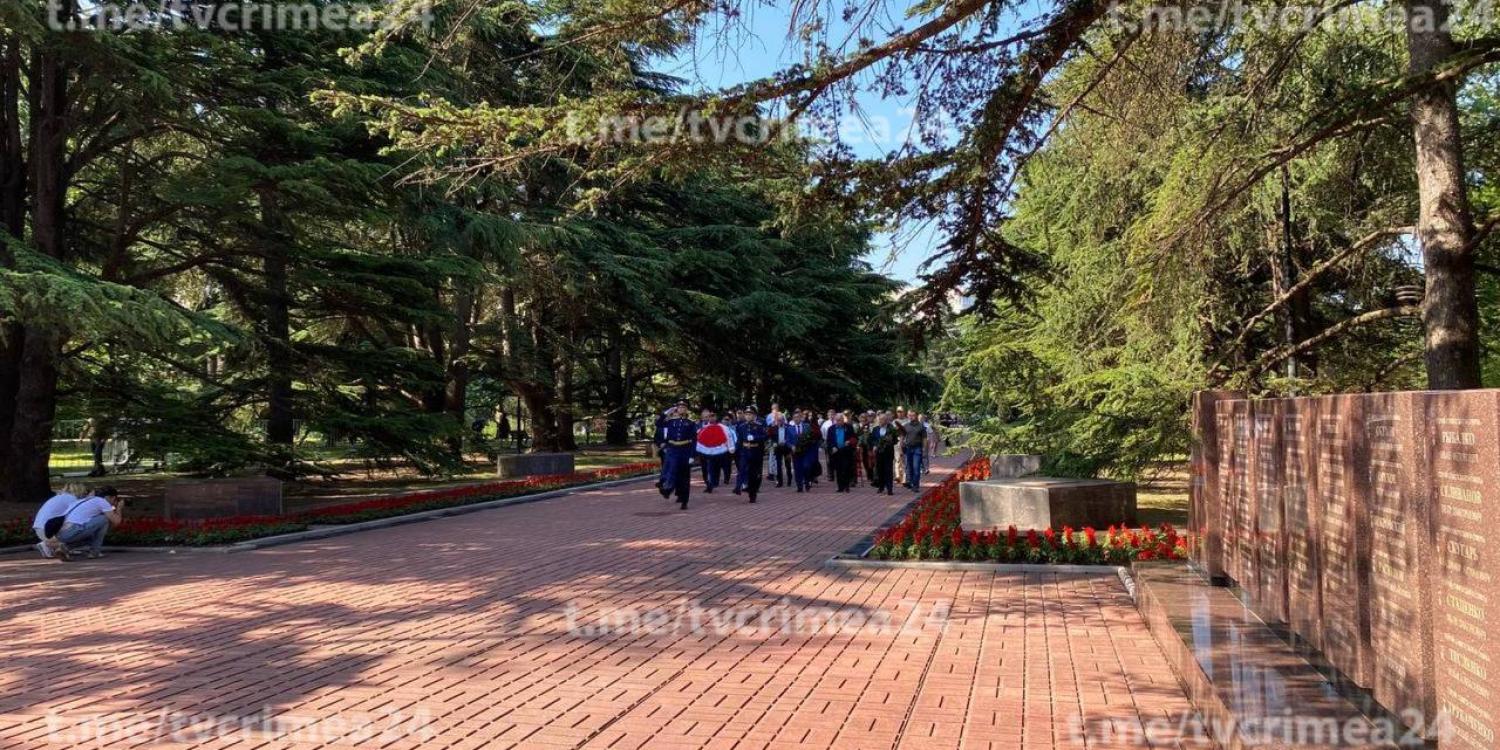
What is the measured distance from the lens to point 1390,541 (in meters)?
3.72

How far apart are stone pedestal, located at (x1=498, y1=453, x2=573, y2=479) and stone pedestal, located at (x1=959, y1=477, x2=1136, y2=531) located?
504 inches

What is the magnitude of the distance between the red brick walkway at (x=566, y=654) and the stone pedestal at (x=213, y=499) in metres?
3.52

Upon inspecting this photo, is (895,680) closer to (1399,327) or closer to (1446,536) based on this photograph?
(1446,536)

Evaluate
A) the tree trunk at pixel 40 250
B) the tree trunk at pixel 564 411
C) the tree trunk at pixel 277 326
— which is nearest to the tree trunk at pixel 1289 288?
the tree trunk at pixel 277 326

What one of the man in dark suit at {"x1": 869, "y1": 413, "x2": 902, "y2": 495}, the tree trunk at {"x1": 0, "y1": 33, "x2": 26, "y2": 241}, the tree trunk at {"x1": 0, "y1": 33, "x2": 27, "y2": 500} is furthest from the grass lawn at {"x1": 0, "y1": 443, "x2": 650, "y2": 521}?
the man in dark suit at {"x1": 869, "y1": 413, "x2": 902, "y2": 495}

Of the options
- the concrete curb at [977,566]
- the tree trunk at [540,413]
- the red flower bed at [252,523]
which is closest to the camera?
the concrete curb at [977,566]

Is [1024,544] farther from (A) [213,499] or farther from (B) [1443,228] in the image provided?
(A) [213,499]

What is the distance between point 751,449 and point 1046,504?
6742 millimetres

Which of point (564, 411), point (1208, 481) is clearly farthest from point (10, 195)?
point (1208, 481)

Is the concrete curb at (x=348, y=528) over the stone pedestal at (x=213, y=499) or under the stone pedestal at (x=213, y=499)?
under

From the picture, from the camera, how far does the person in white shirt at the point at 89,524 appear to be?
1130 cm

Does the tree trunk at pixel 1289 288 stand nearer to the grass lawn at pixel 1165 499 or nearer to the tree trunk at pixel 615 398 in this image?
the grass lawn at pixel 1165 499

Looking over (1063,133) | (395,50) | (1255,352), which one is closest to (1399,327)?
(1255,352)

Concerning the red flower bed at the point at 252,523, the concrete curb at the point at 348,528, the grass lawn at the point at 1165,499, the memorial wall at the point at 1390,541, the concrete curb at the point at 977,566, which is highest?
the memorial wall at the point at 1390,541
